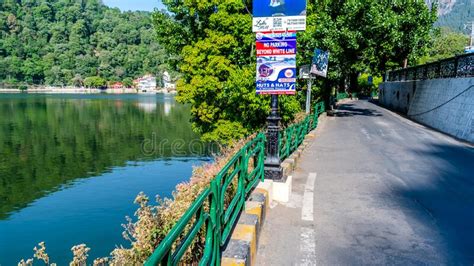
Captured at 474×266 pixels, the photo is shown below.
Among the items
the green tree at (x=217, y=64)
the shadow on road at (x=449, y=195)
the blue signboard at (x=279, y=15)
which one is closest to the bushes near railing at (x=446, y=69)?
the shadow on road at (x=449, y=195)

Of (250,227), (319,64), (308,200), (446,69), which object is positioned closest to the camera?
(250,227)

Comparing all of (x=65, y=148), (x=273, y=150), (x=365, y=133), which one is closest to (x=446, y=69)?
(x=365, y=133)

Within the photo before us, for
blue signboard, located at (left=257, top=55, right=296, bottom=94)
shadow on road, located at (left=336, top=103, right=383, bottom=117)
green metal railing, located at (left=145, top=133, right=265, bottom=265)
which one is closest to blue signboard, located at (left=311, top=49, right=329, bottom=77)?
shadow on road, located at (left=336, top=103, right=383, bottom=117)

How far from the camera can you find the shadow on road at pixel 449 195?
16.6ft

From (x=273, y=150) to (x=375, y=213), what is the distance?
220 cm

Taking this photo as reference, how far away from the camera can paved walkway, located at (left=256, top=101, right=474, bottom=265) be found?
15.7 ft

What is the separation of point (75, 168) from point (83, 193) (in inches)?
346

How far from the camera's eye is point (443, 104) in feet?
59.9

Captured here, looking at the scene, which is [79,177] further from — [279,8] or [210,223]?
[210,223]

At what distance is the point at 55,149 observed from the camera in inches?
1581

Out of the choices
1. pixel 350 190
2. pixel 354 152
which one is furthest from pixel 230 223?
pixel 354 152

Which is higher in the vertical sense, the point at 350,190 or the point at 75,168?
the point at 350,190

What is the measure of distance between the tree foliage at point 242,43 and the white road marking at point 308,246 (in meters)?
11.6

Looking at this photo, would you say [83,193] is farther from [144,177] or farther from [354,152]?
[354,152]
